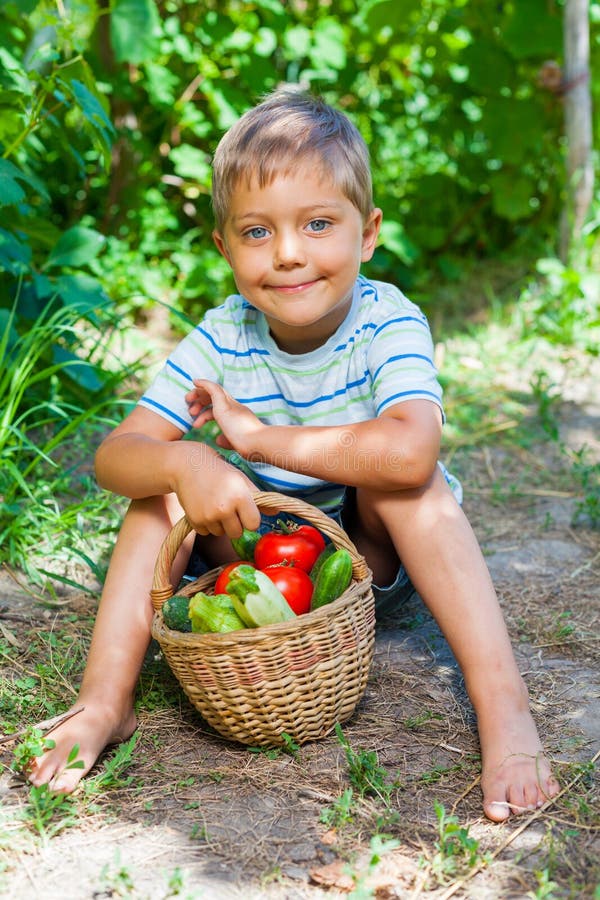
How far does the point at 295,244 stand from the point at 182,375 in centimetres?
45

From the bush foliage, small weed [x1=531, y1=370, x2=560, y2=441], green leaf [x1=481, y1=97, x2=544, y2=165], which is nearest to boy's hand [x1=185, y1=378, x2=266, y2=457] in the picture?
small weed [x1=531, y1=370, x2=560, y2=441]

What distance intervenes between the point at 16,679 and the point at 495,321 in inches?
126

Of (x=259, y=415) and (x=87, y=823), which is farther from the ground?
(x=259, y=415)

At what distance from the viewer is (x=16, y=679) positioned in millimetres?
2234

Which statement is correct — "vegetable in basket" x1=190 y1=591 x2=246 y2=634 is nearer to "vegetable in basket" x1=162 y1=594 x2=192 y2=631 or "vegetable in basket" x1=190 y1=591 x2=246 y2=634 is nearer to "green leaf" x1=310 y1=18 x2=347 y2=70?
"vegetable in basket" x1=162 y1=594 x2=192 y2=631

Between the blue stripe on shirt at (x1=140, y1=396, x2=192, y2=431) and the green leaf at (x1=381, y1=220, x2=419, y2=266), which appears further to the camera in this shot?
the green leaf at (x1=381, y1=220, x2=419, y2=266)

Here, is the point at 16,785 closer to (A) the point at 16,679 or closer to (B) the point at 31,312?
(A) the point at 16,679

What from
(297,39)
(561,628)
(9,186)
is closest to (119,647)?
(561,628)

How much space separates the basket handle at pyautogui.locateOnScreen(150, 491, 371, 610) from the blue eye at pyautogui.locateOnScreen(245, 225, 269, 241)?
60 centimetres

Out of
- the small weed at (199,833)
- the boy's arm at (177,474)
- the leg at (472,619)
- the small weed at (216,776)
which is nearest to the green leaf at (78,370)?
the boy's arm at (177,474)

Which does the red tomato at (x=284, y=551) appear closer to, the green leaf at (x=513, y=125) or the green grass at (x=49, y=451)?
the green grass at (x=49, y=451)

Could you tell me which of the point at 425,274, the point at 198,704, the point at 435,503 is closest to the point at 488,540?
the point at 435,503

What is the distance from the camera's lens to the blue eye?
7.04 ft

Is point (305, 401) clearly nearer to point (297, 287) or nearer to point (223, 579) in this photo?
point (297, 287)
